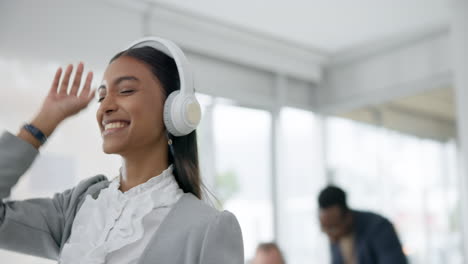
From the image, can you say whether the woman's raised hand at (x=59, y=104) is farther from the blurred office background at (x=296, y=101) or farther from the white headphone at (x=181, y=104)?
the blurred office background at (x=296, y=101)

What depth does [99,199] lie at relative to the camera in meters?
0.97

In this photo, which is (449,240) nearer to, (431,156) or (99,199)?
(431,156)

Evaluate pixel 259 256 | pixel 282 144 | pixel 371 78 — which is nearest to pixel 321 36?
pixel 371 78

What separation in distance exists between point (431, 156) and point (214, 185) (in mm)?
1728

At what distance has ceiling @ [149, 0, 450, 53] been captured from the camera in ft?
11.9

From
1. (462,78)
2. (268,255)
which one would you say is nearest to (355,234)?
(268,255)

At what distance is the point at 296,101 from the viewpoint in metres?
4.88

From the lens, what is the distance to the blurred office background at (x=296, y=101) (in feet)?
10.2

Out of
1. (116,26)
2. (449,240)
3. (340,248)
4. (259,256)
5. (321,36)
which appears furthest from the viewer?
(321,36)

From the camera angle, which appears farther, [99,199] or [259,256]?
[259,256]

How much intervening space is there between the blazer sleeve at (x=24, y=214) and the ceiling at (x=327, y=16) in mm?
2763

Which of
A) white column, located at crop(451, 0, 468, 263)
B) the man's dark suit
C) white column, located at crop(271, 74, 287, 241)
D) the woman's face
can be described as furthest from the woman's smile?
white column, located at crop(271, 74, 287, 241)

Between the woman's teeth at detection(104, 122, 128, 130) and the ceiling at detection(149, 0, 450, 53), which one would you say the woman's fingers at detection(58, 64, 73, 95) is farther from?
the ceiling at detection(149, 0, 450, 53)

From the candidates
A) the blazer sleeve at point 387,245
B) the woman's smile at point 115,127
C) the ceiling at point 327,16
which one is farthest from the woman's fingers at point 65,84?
the ceiling at point 327,16
